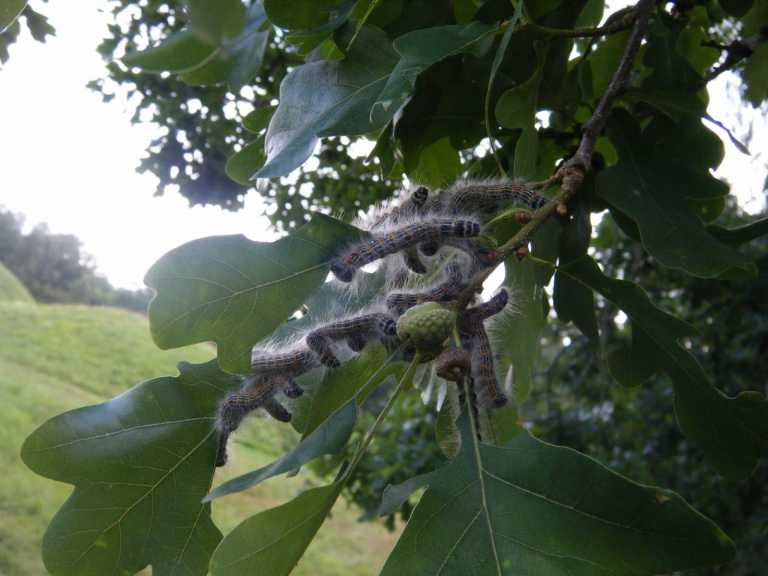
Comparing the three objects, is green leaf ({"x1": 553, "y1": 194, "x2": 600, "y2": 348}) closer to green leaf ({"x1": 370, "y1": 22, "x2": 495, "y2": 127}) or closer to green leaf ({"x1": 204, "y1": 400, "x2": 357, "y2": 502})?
green leaf ({"x1": 370, "y1": 22, "x2": 495, "y2": 127})

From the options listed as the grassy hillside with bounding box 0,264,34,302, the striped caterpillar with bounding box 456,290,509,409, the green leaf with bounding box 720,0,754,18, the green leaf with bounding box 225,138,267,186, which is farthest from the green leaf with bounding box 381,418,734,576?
the grassy hillside with bounding box 0,264,34,302

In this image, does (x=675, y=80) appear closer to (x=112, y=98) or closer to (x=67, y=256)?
(x=112, y=98)

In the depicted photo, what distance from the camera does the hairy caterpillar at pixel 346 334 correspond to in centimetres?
106

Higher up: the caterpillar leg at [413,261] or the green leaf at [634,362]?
the green leaf at [634,362]

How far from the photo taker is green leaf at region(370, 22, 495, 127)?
3.23 ft

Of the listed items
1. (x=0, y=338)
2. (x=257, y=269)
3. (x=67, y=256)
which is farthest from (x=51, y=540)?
(x=67, y=256)

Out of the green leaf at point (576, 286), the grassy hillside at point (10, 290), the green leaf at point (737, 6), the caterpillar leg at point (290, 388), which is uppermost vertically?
the grassy hillside at point (10, 290)

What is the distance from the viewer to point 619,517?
884 millimetres

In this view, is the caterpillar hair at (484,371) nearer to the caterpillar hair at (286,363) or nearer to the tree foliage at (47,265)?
the caterpillar hair at (286,363)

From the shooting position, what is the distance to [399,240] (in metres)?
1.04

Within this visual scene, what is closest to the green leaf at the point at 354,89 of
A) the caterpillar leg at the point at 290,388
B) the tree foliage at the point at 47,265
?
the caterpillar leg at the point at 290,388

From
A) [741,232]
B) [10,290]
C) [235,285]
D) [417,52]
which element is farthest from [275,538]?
[10,290]

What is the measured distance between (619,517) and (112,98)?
318cm

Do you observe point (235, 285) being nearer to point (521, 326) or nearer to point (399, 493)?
point (399, 493)
